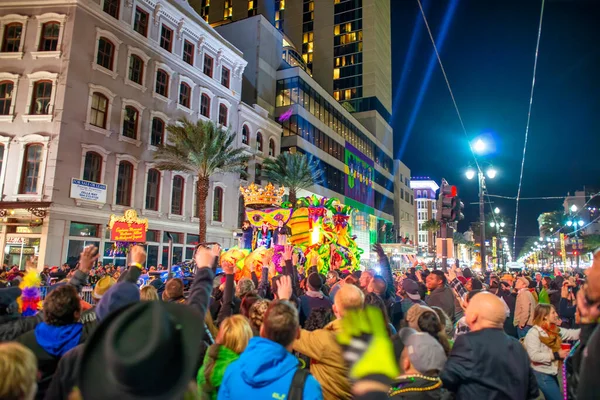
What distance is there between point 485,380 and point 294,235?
62.6ft

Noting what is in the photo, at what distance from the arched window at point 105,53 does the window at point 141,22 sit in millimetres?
2407

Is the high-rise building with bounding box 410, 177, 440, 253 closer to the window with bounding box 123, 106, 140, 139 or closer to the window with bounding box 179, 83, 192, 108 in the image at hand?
the window with bounding box 179, 83, 192, 108

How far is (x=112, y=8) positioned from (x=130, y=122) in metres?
6.89

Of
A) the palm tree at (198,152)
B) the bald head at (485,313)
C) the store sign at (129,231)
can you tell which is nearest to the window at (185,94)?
the palm tree at (198,152)

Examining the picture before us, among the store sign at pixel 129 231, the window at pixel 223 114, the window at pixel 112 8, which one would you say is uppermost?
the window at pixel 112 8

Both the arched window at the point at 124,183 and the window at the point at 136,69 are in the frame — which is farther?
the window at the point at 136,69

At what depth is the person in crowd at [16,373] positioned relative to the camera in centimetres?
172

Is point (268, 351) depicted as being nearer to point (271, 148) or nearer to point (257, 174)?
point (257, 174)

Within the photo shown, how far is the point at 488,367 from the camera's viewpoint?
295cm

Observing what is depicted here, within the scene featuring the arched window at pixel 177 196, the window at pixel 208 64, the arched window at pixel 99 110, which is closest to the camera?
the arched window at pixel 99 110

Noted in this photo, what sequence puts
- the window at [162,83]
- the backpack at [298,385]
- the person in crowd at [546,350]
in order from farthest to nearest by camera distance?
the window at [162,83]
the person in crowd at [546,350]
the backpack at [298,385]

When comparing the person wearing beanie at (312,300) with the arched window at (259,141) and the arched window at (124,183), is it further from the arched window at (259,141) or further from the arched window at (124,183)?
the arched window at (259,141)

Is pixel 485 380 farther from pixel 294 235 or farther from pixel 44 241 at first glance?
pixel 44 241

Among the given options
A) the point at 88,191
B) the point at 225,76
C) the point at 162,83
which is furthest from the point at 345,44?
the point at 88,191
